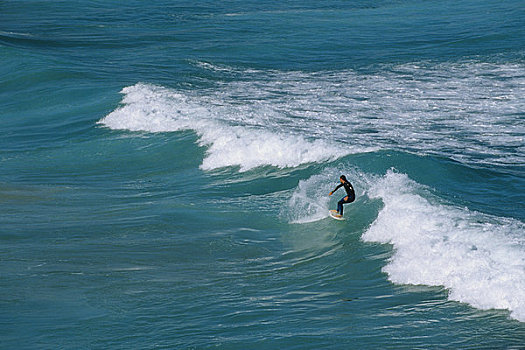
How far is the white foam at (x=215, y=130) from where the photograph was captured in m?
21.7

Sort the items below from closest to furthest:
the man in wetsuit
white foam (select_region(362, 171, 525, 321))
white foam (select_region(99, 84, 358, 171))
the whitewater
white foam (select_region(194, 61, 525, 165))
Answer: white foam (select_region(362, 171, 525, 321)) < the whitewater < the man in wetsuit < white foam (select_region(99, 84, 358, 171)) < white foam (select_region(194, 61, 525, 165))

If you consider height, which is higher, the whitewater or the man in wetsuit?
the man in wetsuit

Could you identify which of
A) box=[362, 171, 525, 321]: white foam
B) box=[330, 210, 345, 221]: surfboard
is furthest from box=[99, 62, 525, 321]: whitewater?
box=[330, 210, 345, 221]: surfboard

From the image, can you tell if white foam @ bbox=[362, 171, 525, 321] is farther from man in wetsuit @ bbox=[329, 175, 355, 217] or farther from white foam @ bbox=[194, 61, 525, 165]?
white foam @ bbox=[194, 61, 525, 165]

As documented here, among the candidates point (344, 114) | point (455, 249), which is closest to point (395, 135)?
point (344, 114)

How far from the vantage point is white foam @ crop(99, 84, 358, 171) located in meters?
21.7

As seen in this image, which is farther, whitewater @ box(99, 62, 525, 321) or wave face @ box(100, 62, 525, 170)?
wave face @ box(100, 62, 525, 170)

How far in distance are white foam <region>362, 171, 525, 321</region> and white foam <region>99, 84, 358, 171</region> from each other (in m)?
4.75

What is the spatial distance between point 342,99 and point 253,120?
5.56 meters

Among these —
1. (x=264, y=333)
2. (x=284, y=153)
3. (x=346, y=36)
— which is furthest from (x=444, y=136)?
(x=346, y=36)

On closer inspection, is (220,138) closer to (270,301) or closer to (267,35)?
(270,301)

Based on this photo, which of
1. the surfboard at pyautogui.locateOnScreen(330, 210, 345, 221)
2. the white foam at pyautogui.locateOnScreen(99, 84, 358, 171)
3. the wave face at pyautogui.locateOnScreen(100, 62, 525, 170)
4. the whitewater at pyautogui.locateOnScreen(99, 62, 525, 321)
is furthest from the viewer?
the wave face at pyautogui.locateOnScreen(100, 62, 525, 170)

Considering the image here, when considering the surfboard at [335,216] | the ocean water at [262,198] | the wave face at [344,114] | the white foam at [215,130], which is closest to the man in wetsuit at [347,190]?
the surfboard at [335,216]

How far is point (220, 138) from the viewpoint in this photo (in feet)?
78.4
